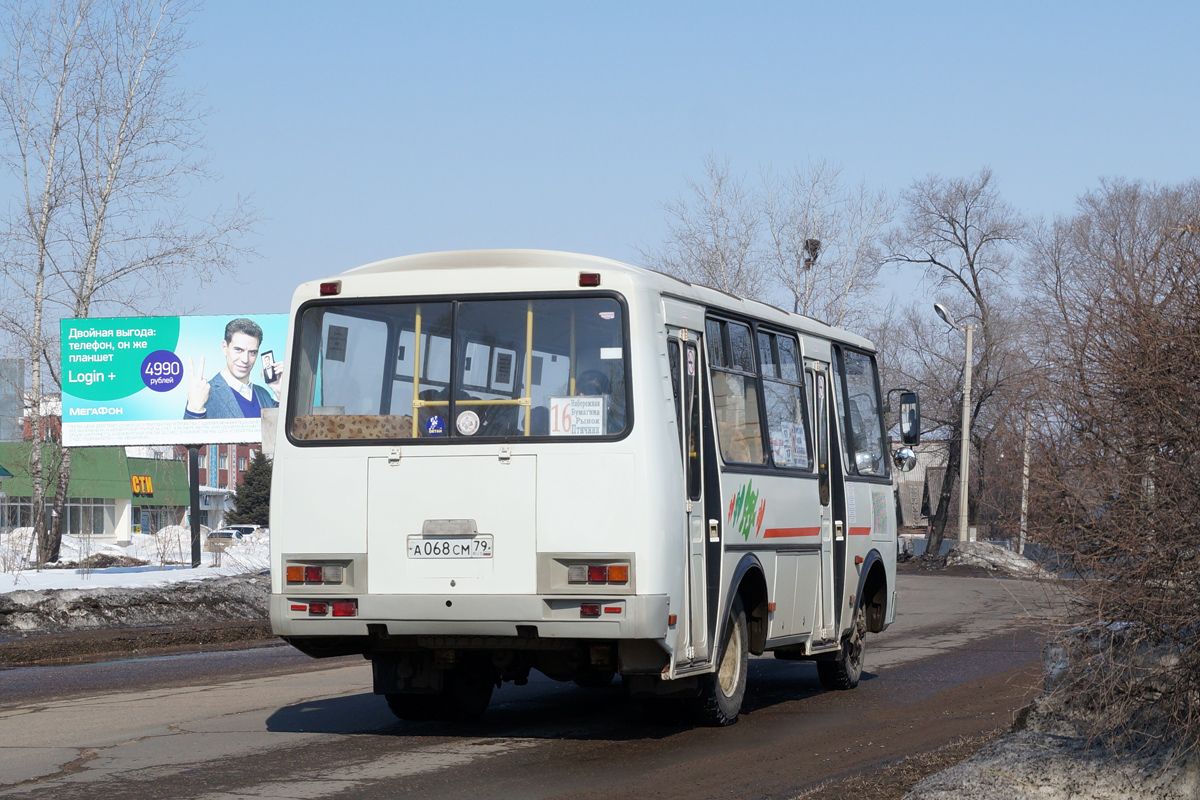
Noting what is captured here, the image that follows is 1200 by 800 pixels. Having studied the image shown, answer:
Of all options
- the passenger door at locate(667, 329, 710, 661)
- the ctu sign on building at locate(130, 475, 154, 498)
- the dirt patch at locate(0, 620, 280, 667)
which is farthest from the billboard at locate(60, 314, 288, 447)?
the ctu sign on building at locate(130, 475, 154, 498)

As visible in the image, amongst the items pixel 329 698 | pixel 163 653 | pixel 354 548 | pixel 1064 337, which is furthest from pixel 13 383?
pixel 1064 337

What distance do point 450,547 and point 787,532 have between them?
10.2 ft

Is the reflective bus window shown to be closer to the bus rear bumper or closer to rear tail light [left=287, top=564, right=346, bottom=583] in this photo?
the bus rear bumper

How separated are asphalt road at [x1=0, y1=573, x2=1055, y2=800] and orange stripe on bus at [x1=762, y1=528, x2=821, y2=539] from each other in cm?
136

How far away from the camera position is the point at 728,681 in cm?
970

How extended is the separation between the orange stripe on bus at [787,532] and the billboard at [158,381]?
838 inches

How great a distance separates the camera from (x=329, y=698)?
454 inches

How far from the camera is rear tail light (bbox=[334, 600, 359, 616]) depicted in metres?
8.52

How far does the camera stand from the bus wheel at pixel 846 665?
12.1 metres

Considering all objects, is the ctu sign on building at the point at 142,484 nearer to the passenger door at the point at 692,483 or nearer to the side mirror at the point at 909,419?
the side mirror at the point at 909,419

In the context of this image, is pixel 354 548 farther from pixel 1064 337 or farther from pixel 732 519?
pixel 1064 337

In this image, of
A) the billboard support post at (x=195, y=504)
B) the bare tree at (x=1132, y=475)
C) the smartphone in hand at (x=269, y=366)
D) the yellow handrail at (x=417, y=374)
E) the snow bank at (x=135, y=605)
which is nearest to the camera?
the bare tree at (x=1132, y=475)

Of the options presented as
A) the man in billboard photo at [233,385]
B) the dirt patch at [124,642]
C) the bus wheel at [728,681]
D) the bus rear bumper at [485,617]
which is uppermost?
the man in billboard photo at [233,385]

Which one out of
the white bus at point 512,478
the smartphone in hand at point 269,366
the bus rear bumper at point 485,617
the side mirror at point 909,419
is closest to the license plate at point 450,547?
the white bus at point 512,478
